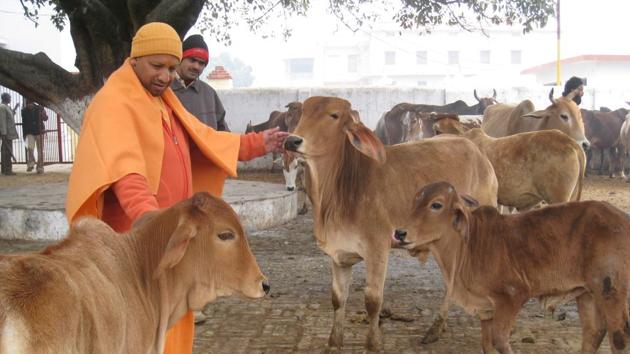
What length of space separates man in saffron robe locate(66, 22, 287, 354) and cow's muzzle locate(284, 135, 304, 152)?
2.23 ft

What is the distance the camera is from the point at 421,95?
808 inches

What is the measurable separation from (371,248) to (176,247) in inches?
95.6

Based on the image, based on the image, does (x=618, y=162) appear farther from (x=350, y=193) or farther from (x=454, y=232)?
(x=454, y=232)

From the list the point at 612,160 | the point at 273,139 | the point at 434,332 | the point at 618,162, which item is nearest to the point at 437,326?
the point at 434,332

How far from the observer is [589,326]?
197 inches

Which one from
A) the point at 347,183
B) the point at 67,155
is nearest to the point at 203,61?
the point at 347,183

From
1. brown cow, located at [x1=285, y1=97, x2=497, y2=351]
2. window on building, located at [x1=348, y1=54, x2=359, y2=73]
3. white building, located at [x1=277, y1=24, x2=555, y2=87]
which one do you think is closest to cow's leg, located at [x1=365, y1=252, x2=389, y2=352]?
brown cow, located at [x1=285, y1=97, x2=497, y2=351]

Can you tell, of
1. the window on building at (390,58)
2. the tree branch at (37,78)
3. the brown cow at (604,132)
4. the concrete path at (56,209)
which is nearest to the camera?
the concrete path at (56,209)

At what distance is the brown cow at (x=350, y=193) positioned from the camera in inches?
209

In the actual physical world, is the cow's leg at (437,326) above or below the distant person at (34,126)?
below

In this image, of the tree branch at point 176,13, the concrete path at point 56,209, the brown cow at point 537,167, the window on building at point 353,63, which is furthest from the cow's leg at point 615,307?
the window on building at point 353,63

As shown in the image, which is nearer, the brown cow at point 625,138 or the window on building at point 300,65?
the brown cow at point 625,138

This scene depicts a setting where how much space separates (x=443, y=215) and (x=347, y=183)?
0.83 m

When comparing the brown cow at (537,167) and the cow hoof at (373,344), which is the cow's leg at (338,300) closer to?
the cow hoof at (373,344)
